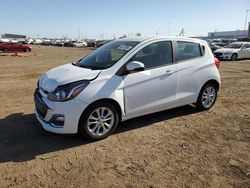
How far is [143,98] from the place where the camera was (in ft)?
17.3

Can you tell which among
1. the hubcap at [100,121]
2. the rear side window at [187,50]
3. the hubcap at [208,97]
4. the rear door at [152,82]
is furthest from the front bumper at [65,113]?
the hubcap at [208,97]

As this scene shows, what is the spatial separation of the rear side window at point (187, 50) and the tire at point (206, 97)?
79 cm

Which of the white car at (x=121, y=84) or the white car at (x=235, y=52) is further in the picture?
the white car at (x=235, y=52)

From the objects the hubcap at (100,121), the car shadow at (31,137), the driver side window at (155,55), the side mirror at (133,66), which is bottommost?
the car shadow at (31,137)

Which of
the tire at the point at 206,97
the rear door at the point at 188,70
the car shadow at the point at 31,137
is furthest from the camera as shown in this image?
the tire at the point at 206,97

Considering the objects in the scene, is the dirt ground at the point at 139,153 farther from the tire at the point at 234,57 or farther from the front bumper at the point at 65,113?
the tire at the point at 234,57

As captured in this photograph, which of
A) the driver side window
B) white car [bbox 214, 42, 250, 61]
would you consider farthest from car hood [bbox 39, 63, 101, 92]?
white car [bbox 214, 42, 250, 61]

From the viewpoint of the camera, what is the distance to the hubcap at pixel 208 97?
6.50 metres

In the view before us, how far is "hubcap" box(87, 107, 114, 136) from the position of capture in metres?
4.80

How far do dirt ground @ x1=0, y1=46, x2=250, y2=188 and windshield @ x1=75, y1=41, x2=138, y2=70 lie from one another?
1.31 m

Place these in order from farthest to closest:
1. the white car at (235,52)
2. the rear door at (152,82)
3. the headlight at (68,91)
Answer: the white car at (235,52)
the rear door at (152,82)
the headlight at (68,91)

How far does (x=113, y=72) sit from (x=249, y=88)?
638cm

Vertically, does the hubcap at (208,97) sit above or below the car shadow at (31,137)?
above

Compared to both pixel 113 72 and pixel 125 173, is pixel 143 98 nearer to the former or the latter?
pixel 113 72
